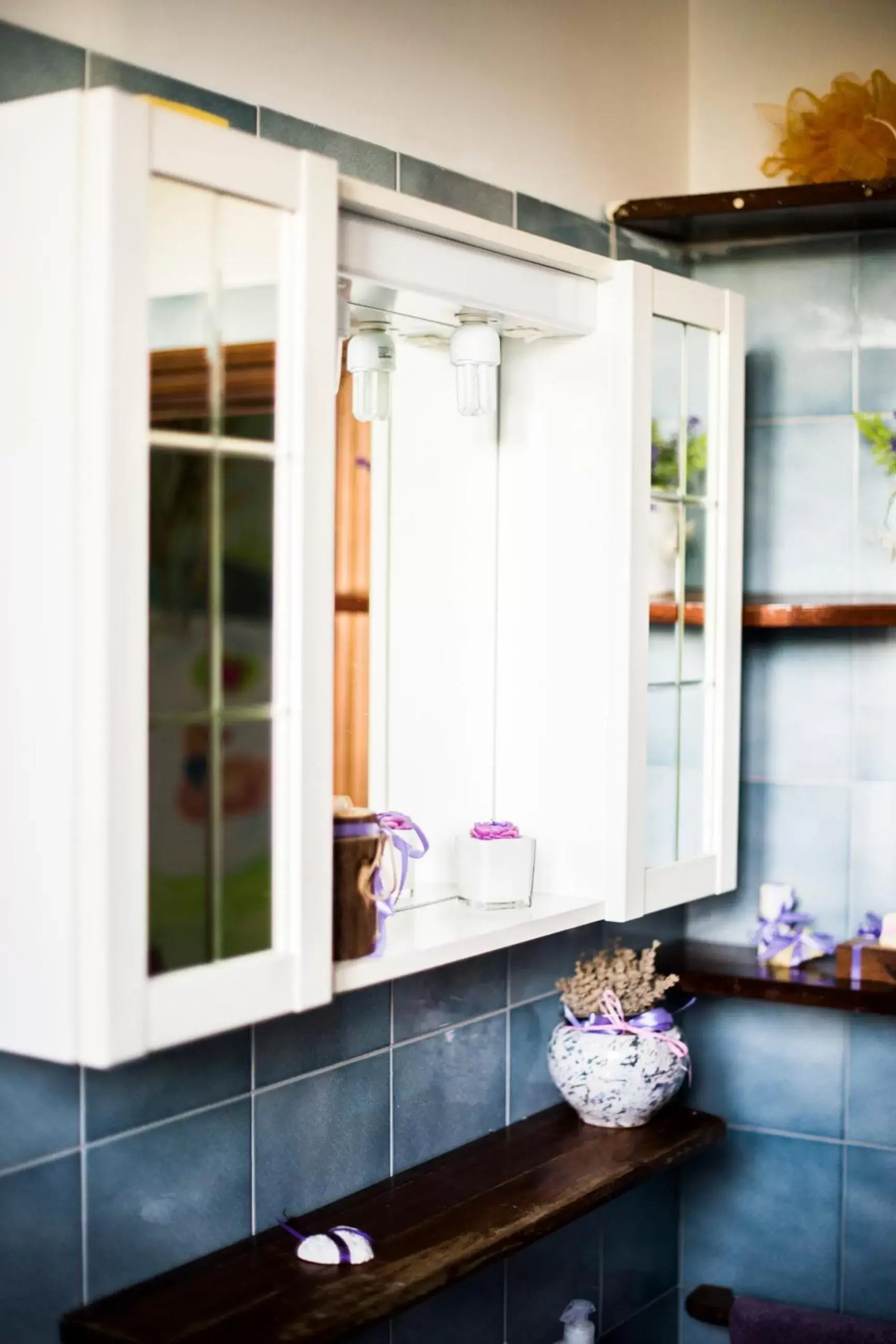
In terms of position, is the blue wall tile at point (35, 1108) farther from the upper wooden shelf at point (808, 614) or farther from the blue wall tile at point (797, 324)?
the blue wall tile at point (797, 324)

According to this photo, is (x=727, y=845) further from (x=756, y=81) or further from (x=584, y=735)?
(x=756, y=81)

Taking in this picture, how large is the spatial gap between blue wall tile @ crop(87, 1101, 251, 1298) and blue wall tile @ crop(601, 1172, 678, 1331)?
860mm

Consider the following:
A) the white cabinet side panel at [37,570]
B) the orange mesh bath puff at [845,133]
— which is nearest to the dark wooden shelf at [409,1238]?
the white cabinet side panel at [37,570]

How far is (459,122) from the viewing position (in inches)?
78.4

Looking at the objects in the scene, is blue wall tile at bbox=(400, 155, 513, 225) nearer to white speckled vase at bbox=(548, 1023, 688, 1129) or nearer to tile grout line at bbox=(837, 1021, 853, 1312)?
white speckled vase at bbox=(548, 1023, 688, 1129)

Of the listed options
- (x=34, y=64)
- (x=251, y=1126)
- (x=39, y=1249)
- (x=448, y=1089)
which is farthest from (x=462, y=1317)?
(x=34, y=64)

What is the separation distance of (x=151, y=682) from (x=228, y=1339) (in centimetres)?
64

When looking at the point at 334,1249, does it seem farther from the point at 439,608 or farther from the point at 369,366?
the point at 369,366

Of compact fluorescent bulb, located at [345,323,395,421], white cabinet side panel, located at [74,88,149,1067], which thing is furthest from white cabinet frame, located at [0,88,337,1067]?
compact fluorescent bulb, located at [345,323,395,421]

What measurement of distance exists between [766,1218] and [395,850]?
3.69 ft

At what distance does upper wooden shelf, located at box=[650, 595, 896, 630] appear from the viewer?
2094 mm

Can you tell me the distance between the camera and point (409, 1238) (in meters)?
1.69

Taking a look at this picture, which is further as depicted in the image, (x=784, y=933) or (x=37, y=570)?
(x=784, y=933)

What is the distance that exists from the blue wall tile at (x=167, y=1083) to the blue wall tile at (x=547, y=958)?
0.54 metres
